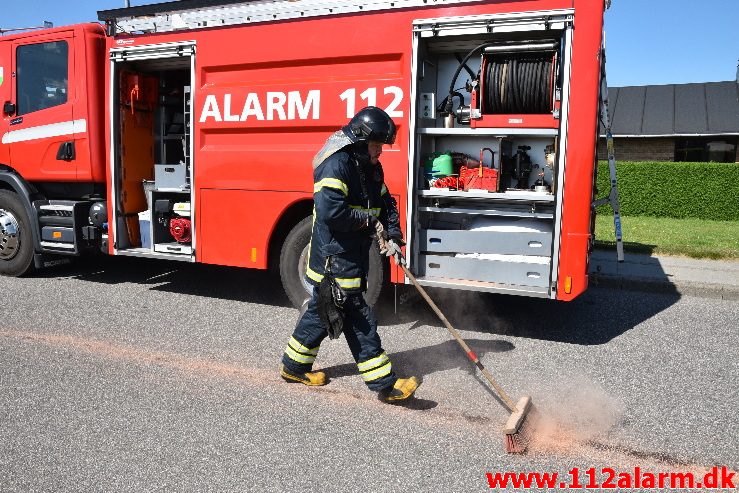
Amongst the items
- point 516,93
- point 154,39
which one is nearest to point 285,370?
point 516,93

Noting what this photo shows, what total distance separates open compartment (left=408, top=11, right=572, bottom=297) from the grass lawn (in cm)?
536

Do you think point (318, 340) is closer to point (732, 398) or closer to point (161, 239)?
point (732, 398)

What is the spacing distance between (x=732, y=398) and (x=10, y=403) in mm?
4606

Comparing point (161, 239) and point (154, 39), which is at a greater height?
point (154, 39)

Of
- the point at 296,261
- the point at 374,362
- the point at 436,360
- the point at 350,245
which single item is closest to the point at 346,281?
the point at 350,245

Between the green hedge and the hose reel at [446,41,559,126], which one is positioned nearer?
the hose reel at [446,41,559,126]

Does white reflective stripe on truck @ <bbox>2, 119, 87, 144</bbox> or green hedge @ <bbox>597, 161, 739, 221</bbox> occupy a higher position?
white reflective stripe on truck @ <bbox>2, 119, 87, 144</bbox>

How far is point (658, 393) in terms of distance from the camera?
428 centimetres

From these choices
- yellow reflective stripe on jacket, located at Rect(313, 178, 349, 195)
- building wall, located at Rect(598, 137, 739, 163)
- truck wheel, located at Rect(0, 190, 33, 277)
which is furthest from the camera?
building wall, located at Rect(598, 137, 739, 163)

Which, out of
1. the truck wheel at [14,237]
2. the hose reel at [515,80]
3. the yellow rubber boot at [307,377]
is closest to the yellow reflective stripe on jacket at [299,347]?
the yellow rubber boot at [307,377]

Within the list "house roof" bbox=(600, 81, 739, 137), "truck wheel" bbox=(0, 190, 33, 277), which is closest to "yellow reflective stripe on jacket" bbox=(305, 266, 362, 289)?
"truck wheel" bbox=(0, 190, 33, 277)

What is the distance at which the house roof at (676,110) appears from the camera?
66.3ft

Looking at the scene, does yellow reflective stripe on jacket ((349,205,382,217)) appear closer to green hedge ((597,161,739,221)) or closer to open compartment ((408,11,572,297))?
open compartment ((408,11,572,297))

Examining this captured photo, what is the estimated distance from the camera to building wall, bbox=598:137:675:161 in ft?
68.3
